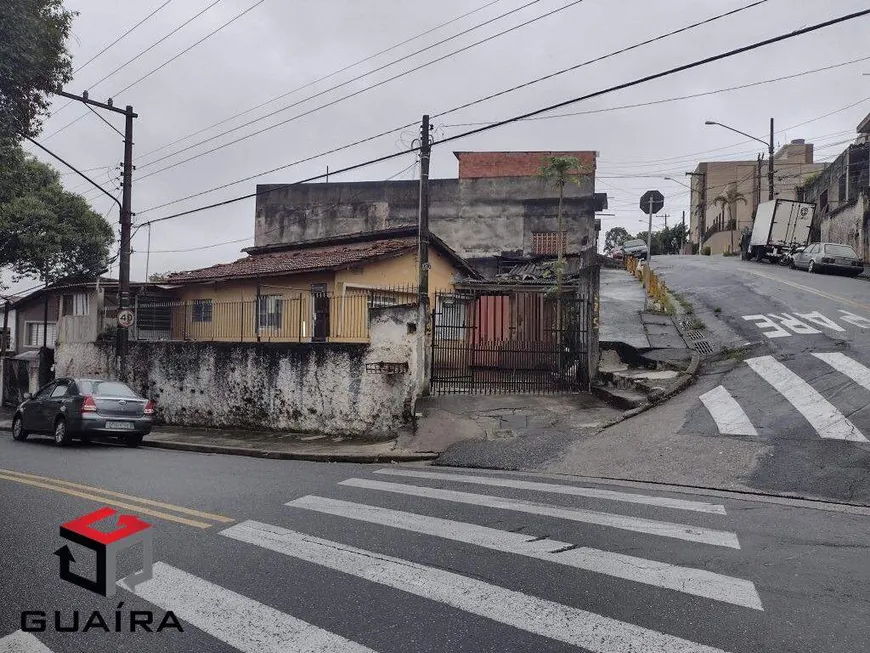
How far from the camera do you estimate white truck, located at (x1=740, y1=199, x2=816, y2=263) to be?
33219mm

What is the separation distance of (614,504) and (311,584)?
377cm

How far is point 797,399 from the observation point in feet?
37.6

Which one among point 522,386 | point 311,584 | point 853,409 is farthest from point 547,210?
point 311,584

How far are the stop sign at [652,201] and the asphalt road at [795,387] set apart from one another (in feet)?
12.0

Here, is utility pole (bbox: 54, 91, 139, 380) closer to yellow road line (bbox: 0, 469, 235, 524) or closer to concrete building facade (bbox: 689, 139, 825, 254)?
yellow road line (bbox: 0, 469, 235, 524)

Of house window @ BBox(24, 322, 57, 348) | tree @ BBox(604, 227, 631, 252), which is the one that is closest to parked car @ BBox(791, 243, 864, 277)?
house window @ BBox(24, 322, 57, 348)

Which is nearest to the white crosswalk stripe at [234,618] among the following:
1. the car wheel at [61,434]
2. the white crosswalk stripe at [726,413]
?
the white crosswalk stripe at [726,413]

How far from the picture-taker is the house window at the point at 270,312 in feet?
62.3

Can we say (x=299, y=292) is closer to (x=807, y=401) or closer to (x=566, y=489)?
(x=566, y=489)

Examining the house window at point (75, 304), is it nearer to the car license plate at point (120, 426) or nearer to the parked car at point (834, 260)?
the car license plate at point (120, 426)

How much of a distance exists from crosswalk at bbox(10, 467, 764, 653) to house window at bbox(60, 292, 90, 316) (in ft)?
64.8

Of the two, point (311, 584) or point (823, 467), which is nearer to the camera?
point (311, 584)

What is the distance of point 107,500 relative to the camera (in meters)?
7.75

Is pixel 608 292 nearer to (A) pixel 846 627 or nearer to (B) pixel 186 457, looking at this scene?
(B) pixel 186 457
